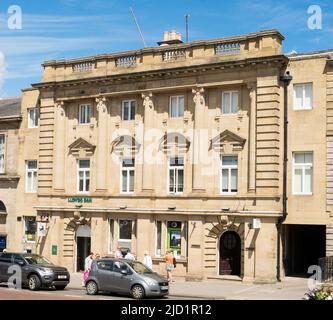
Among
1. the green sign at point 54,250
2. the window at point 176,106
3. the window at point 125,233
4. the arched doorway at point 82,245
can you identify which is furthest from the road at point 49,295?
the window at point 176,106

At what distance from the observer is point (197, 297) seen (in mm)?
27984

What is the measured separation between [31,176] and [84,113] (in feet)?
19.8

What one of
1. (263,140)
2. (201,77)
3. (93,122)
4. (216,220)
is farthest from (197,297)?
(93,122)

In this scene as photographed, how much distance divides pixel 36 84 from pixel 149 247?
13371 mm

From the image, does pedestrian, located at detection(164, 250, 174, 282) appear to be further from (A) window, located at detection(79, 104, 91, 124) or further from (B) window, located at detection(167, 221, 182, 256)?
(A) window, located at detection(79, 104, 91, 124)

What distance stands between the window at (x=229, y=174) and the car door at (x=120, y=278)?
9.12 meters

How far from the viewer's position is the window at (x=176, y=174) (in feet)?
118

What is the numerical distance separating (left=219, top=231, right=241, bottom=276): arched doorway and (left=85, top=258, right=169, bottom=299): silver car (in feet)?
25.1

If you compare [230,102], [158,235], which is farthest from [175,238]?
[230,102]

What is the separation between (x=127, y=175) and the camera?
37.8 meters

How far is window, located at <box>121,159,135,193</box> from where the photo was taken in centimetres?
3766

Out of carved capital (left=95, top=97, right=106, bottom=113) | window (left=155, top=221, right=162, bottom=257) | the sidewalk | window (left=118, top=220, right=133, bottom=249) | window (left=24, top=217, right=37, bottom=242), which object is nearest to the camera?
the sidewalk

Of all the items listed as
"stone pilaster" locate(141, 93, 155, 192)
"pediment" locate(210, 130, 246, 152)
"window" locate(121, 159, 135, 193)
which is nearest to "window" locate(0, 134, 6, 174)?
"window" locate(121, 159, 135, 193)
